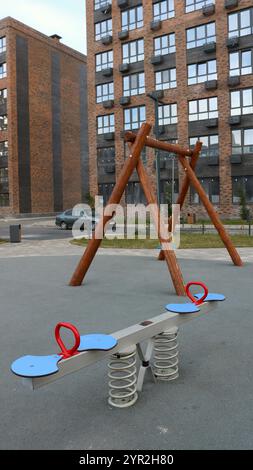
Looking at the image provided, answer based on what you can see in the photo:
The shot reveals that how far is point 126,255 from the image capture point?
14.8 metres

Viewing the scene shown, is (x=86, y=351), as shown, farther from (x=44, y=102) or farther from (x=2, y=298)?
(x=44, y=102)

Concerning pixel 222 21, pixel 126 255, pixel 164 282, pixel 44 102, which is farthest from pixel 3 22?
pixel 164 282

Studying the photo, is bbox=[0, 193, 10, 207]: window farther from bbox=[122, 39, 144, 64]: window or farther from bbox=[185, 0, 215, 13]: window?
bbox=[185, 0, 215, 13]: window

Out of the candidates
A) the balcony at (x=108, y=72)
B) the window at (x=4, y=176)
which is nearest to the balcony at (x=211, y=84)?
the balcony at (x=108, y=72)

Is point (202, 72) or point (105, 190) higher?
point (202, 72)

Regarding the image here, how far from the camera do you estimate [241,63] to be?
33.0 metres

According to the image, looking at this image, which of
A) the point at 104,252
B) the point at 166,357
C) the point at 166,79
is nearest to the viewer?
the point at 166,357

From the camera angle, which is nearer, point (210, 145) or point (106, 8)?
point (210, 145)

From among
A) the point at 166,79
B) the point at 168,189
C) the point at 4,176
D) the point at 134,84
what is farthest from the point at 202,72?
the point at 4,176

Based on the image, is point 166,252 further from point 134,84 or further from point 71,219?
point 134,84

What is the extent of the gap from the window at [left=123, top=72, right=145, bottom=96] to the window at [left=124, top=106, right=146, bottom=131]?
143 centimetres

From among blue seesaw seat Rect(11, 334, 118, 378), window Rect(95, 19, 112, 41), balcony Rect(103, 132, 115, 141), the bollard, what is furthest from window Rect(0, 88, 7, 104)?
blue seesaw seat Rect(11, 334, 118, 378)

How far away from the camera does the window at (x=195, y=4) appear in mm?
33947

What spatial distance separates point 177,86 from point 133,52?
19.0 ft
